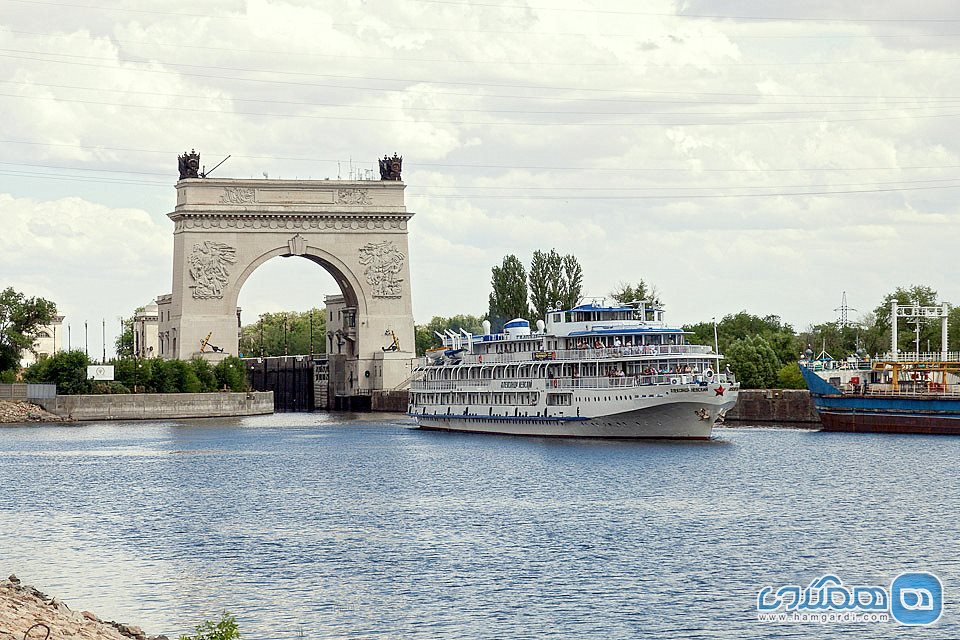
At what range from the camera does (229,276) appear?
82625 millimetres

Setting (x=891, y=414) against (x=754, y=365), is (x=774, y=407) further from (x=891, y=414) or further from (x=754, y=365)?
(x=891, y=414)

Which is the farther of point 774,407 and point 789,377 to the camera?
point 789,377

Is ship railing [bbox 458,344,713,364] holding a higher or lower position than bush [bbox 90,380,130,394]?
higher

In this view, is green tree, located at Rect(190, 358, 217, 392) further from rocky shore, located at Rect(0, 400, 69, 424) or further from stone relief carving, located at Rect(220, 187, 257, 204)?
stone relief carving, located at Rect(220, 187, 257, 204)

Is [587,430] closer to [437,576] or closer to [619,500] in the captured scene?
[619,500]

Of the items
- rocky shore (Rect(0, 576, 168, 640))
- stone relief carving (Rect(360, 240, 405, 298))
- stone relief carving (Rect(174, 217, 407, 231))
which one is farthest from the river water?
stone relief carving (Rect(360, 240, 405, 298))

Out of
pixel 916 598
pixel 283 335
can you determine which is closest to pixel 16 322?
pixel 283 335

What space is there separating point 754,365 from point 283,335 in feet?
233

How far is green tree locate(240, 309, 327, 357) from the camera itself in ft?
447

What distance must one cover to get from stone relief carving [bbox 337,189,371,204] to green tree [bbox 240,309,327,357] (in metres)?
45.8

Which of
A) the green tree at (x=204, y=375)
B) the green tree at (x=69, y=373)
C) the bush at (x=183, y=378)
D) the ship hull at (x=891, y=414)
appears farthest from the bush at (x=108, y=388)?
the ship hull at (x=891, y=414)

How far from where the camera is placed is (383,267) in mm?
85562

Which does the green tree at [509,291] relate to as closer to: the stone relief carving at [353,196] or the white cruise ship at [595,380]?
the stone relief carving at [353,196]

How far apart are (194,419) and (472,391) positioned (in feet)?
65.0
